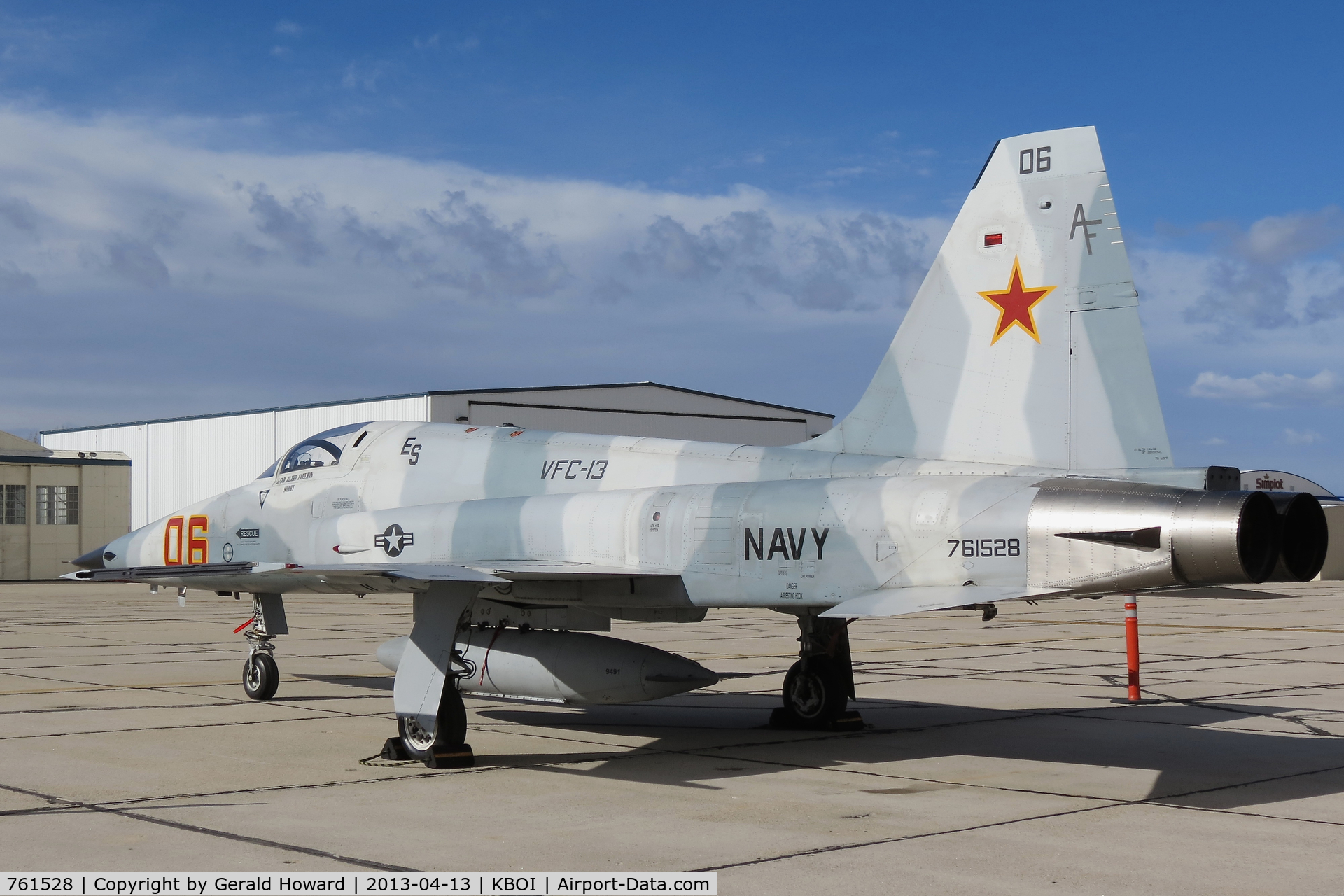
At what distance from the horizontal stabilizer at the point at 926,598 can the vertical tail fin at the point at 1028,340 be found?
4.37ft

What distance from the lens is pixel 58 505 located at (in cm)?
5009

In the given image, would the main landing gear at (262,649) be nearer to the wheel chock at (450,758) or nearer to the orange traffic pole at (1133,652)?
the wheel chock at (450,758)

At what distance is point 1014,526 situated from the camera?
8141mm

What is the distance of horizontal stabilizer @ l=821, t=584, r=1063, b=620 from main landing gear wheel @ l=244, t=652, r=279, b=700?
7.42m

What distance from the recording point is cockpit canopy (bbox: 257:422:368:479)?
497 inches

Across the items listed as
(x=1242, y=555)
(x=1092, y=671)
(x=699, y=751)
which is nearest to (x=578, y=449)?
(x=699, y=751)

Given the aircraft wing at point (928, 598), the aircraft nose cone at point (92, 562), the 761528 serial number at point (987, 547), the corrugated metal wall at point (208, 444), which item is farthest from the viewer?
the corrugated metal wall at point (208, 444)

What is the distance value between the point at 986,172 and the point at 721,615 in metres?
22.1

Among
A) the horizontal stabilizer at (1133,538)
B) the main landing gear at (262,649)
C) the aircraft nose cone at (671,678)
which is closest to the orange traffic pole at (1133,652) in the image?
the aircraft nose cone at (671,678)

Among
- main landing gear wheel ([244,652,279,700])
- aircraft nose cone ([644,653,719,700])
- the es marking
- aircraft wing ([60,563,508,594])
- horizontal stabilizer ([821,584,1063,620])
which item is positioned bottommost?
main landing gear wheel ([244,652,279,700])

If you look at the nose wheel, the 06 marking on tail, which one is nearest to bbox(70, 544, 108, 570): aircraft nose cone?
the nose wheel

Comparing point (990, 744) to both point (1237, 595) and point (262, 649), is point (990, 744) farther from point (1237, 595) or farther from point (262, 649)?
point (1237, 595)

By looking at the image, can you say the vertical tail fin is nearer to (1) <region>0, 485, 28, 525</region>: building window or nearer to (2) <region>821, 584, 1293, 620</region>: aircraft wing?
(2) <region>821, 584, 1293, 620</region>: aircraft wing

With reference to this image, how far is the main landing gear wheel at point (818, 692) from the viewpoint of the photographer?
11.9 meters
